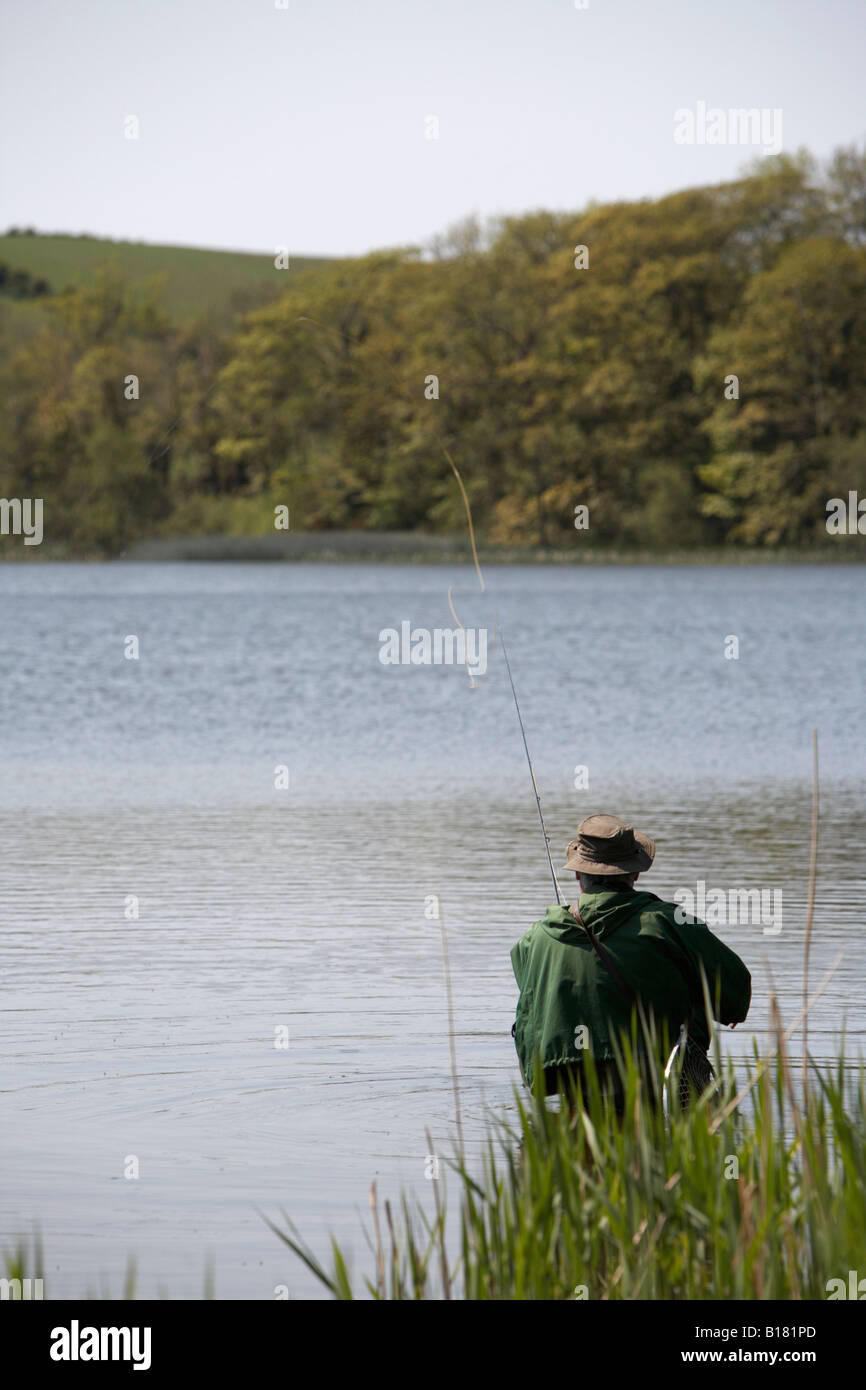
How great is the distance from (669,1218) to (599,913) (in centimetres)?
129

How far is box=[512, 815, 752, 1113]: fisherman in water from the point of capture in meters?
5.31

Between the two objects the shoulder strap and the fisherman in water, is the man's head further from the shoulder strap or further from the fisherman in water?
the shoulder strap

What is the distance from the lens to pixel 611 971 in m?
5.28

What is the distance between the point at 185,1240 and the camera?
555 cm

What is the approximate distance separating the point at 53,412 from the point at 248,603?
3398cm

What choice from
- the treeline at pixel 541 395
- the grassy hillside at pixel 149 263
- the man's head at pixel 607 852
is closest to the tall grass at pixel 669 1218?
the man's head at pixel 607 852

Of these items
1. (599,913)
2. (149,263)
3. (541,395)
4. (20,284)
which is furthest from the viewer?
(149,263)

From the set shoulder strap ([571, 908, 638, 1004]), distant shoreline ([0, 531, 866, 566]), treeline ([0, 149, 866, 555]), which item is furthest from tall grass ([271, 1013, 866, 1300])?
distant shoreline ([0, 531, 866, 566])

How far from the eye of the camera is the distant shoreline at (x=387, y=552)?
7112cm

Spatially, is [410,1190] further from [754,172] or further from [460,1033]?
[754,172]

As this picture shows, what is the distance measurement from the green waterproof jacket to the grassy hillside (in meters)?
114

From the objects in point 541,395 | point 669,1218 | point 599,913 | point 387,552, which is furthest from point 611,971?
point 387,552

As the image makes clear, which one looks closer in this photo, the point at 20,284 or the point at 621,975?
the point at 621,975

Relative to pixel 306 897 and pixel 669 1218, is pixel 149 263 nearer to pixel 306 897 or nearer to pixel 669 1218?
pixel 306 897
